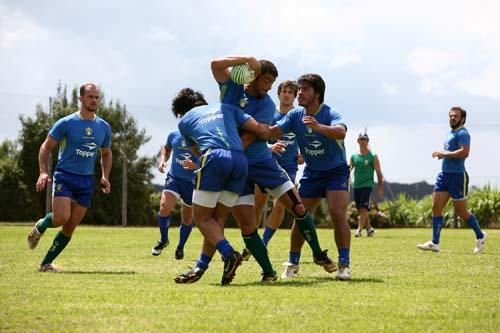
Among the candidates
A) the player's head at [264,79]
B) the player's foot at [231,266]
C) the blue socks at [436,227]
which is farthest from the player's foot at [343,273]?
the blue socks at [436,227]

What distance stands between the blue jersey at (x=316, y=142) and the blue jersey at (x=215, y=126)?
35.7 inches

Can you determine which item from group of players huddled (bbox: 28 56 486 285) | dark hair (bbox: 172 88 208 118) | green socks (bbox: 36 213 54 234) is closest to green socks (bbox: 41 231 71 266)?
group of players huddled (bbox: 28 56 486 285)

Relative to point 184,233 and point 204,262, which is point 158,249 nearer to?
point 184,233

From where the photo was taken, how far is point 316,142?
9.08 metres

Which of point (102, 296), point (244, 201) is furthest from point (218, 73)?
point (102, 296)

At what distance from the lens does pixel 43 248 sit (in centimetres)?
1478

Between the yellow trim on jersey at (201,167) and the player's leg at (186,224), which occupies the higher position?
the yellow trim on jersey at (201,167)

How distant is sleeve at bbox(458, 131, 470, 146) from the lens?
14.3m

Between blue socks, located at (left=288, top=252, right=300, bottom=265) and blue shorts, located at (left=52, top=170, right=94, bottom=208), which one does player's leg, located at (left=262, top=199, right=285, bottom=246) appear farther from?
blue shorts, located at (left=52, top=170, right=94, bottom=208)

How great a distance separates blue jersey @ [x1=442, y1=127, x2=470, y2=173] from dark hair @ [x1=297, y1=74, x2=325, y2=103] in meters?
6.00

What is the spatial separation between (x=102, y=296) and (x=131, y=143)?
32.8 meters

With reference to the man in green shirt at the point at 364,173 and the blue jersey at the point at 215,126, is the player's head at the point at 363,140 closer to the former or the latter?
the man in green shirt at the point at 364,173

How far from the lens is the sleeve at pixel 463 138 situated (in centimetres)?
1430

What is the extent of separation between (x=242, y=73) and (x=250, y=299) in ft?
7.54
